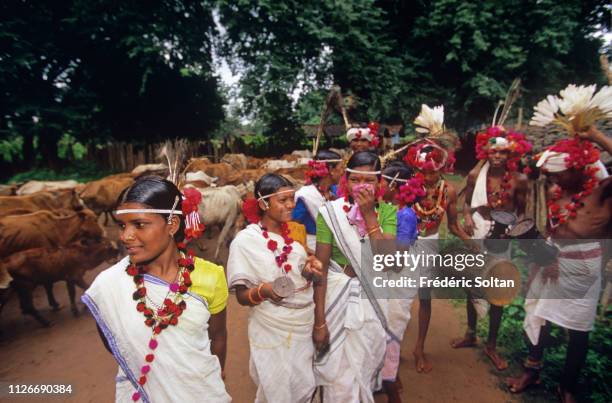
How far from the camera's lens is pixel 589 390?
132 inches

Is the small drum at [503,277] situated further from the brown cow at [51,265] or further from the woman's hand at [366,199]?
the brown cow at [51,265]

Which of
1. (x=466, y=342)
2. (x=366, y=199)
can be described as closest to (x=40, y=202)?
(x=366, y=199)

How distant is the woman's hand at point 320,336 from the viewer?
8.34 feet

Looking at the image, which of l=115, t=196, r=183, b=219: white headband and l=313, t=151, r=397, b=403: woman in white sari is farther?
l=313, t=151, r=397, b=403: woman in white sari

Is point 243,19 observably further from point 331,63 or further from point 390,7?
point 390,7

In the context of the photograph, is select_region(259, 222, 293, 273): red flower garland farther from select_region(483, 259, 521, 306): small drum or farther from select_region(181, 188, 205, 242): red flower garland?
select_region(483, 259, 521, 306): small drum

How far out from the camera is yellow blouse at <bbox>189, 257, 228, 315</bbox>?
6.64 feet

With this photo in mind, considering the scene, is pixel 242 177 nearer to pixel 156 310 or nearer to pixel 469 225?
pixel 469 225

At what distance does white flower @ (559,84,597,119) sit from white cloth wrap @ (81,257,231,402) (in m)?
3.63

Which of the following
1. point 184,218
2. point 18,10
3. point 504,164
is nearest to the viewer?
point 184,218

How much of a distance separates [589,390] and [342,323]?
8.81 feet

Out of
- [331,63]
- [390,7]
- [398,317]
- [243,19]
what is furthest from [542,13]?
[398,317]

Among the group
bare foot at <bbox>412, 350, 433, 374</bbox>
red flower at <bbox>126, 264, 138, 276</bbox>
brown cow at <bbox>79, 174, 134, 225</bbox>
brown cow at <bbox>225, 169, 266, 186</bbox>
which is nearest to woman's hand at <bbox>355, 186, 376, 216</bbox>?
red flower at <bbox>126, 264, 138, 276</bbox>

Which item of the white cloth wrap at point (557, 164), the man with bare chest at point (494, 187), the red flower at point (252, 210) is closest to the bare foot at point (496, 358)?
the man with bare chest at point (494, 187)
